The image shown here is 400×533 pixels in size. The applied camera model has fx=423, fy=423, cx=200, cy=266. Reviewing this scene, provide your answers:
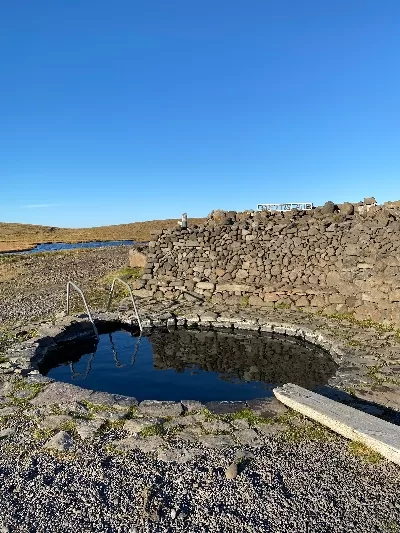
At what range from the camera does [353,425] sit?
5770 millimetres

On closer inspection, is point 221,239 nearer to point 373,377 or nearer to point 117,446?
point 373,377

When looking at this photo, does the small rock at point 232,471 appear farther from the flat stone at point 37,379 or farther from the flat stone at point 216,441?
the flat stone at point 37,379

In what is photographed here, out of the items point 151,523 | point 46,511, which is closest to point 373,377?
point 151,523

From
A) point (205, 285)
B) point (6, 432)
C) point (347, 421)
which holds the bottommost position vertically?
point (6, 432)

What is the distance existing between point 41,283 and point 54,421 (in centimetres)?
1574

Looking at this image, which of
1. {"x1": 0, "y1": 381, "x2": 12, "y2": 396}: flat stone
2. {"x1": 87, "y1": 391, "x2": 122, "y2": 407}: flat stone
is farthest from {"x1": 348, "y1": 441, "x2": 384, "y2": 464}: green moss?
{"x1": 0, "y1": 381, "x2": 12, "y2": 396}: flat stone

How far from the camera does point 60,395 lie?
726cm

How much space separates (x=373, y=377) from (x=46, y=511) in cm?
620

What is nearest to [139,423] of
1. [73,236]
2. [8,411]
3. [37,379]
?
[8,411]

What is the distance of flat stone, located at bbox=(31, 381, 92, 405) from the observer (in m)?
7.05

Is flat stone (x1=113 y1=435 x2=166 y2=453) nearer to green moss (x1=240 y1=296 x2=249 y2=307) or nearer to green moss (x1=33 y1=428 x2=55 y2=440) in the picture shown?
green moss (x1=33 y1=428 x2=55 y2=440)

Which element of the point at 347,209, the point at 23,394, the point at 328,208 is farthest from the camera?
the point at 328,208

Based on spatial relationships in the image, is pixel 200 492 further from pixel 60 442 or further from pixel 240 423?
pixel 60 442

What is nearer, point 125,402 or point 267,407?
point 267,407
